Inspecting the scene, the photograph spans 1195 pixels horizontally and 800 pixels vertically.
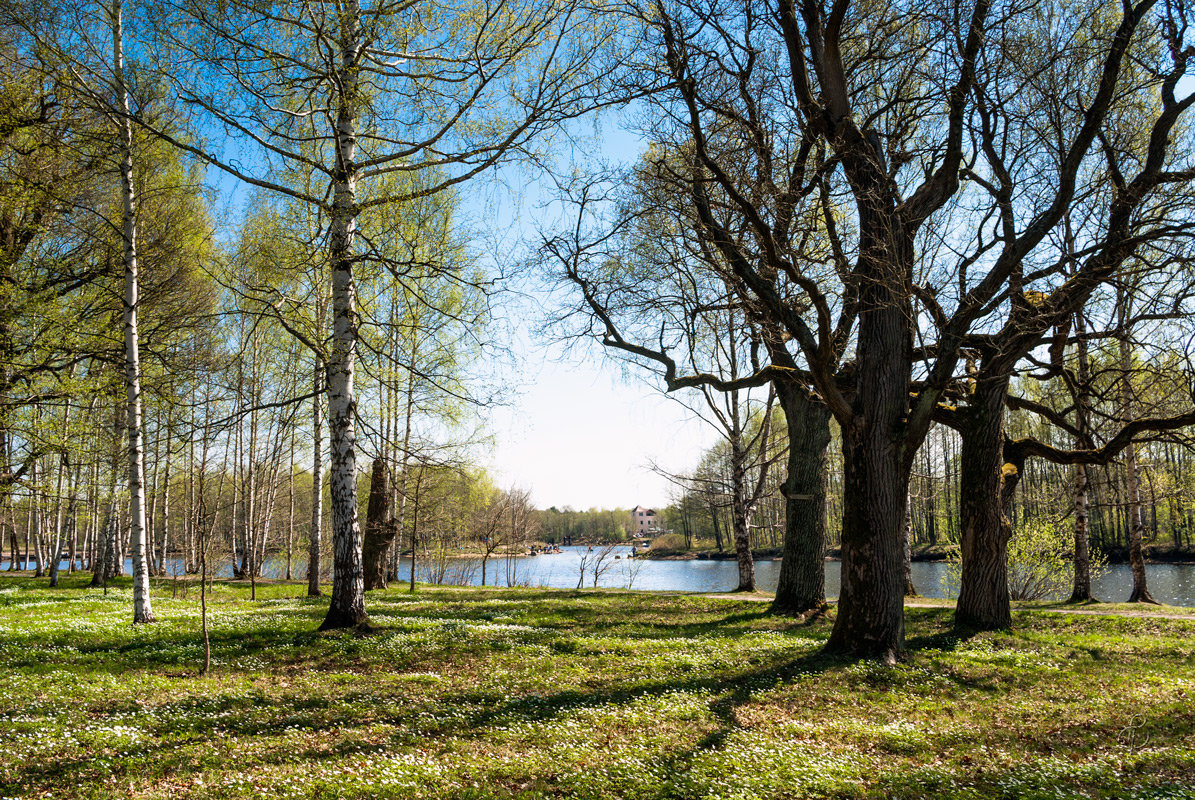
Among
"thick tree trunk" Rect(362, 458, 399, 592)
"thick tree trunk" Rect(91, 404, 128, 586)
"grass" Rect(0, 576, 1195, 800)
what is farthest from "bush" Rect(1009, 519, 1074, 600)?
"thick tree trunk" Rect(91, 404, 128, 586)

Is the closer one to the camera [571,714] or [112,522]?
[571,714]

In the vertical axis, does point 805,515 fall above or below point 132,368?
below

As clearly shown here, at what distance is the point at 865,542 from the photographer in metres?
9.55

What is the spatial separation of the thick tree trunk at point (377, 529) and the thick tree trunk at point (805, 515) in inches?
442

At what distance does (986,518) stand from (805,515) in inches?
141

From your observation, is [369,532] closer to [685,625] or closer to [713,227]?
[685,625]

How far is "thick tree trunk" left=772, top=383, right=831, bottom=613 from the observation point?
14469 mm

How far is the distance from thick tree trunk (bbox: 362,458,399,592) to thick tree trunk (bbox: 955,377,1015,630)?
1479cm

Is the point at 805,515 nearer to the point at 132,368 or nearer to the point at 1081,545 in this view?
the point at 1081,545

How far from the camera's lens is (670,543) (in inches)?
3442

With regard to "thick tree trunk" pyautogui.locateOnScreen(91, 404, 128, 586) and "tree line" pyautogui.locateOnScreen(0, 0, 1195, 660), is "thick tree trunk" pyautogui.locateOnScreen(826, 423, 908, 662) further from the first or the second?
"thick tree trunk" pyautogui.locateOnScreen(91, 404, 128, 586)

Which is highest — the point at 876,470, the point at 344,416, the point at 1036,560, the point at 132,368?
the point at 132,368

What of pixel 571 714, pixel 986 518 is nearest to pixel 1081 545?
pixel 986 518

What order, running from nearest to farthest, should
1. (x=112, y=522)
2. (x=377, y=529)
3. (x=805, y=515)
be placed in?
(x=805, y=515) < (x=377, y=529) < (x=112, y=522)
